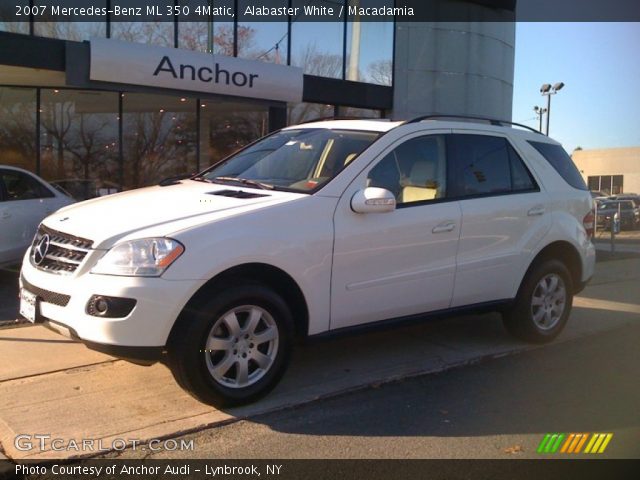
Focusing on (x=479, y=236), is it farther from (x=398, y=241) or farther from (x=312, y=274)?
(x=312, y=274)

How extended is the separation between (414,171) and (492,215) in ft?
2.73

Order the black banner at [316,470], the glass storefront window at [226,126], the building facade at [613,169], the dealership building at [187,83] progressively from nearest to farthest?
1. the black banner at [316,470]
2. the dealership building at [187,83]
3. the glass storefront window at [226,126]
4. the building facade at [613,169]

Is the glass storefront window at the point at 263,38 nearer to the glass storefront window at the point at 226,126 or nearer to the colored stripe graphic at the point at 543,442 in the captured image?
the glass storefront window at the point at 226,126

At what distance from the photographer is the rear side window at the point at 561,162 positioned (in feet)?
19.6

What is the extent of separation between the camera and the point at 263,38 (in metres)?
13.5

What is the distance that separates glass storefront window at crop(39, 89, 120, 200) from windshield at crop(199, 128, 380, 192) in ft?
25.9

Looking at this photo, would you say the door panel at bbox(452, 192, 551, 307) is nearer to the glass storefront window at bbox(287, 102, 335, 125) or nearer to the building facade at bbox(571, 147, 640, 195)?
the glass storefront window at bbox(287, 102, 335, 125)

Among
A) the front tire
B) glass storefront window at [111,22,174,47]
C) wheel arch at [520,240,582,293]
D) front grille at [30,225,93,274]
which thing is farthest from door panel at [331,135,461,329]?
glass storefront window at [111,22,174,47]

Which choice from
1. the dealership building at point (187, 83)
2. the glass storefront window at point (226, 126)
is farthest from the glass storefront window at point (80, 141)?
the glass storefront window at point (226, 126)

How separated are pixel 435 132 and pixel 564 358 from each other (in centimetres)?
231

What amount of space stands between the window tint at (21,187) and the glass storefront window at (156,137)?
4673 mm

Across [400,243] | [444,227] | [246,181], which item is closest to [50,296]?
[246,181]

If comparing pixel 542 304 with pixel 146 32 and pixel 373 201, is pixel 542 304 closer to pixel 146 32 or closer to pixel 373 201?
pixel 373 201

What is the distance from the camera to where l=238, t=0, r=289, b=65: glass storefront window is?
13.2 m
